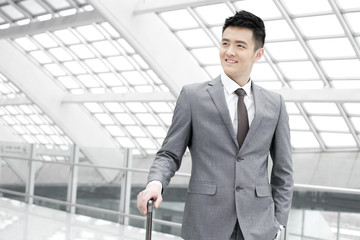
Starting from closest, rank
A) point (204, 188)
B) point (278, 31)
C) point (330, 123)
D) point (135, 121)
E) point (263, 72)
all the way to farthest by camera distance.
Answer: point (204, 188) → point (278, 31) → point (263, 72) → point (330, 123) → point (135, 121)

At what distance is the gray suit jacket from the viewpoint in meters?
2.37

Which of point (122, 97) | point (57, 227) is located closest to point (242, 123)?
point (57, 227)

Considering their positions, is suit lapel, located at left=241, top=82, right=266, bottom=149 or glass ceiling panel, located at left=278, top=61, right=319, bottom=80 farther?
glass ceiling panel, located at left=278, top=61, right=319, bottom=80

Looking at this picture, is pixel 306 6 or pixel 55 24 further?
pixel 55 24

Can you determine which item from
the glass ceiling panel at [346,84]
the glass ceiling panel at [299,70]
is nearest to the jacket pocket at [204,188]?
the glass ceiling panel at [299,70]

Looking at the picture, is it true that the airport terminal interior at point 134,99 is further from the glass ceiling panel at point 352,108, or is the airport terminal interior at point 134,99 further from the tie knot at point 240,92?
the tie knot at point 240,92

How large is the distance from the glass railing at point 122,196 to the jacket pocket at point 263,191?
355 centimetres

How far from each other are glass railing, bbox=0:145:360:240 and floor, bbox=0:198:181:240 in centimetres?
24

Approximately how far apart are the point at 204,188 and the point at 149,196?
0.30 m

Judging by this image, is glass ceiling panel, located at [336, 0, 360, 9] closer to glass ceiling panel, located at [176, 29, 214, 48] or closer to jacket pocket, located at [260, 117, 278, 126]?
glass ceiling panel, located at [176, 29, 214, 48]

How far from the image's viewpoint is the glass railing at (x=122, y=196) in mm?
6141

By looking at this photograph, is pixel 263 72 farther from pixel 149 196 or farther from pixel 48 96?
pixel 149 196

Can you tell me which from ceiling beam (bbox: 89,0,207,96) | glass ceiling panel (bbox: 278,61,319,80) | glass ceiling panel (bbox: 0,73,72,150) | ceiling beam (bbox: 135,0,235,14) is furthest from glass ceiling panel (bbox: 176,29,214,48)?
glass ceiling panel (bbox: 0,73,72,150)

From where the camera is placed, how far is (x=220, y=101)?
7.98ft
